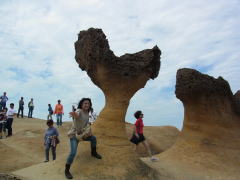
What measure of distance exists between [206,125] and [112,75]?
367 cm

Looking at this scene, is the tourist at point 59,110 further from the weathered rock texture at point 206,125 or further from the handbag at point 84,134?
the handbag at point 84,134

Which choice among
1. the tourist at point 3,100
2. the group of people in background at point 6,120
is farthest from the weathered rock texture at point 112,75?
the tourist at point 3,100

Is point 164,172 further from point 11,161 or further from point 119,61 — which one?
point 11,161

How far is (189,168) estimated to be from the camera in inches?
325

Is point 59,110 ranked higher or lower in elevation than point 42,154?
higher

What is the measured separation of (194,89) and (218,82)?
2.58 feet

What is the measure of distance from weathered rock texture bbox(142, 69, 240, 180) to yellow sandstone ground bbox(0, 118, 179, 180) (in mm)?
2421

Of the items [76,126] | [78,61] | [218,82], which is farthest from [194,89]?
[76,126]

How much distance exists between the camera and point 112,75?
7328 millimetres

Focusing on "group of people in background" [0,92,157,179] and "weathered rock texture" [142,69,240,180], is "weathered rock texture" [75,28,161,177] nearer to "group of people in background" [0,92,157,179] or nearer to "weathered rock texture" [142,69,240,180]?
"group of people in background" [0,92,157,179]

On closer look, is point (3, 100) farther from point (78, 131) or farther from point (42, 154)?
point (78, 131)

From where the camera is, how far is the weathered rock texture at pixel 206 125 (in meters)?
8.68

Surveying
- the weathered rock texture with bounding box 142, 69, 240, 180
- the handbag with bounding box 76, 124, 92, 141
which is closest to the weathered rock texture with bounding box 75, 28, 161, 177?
the handbag with bounding box 76, 124, 92, 141

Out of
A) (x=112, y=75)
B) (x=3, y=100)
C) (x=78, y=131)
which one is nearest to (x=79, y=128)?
(x=78, y=131)
